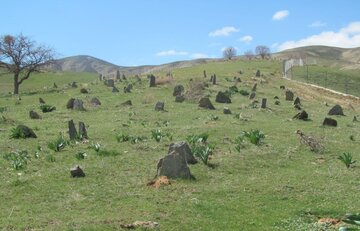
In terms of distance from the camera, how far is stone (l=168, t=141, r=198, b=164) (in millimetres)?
17656

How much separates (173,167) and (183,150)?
5.22 ft

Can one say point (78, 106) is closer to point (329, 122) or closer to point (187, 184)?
point (329, 122)

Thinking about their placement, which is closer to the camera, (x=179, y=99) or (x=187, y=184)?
(x=187, y=184)

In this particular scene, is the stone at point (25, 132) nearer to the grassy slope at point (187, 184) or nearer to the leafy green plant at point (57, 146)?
the grassy slope at point (187, 184)

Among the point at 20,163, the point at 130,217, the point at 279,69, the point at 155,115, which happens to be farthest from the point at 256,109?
the point at 279,69

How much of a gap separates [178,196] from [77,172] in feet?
12.7

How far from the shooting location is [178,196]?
14.6 m

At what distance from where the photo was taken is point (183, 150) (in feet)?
58.5

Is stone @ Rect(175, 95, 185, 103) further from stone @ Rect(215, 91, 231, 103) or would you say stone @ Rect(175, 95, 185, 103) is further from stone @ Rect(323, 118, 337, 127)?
stone @ Rect(323, 118, 337, 127)

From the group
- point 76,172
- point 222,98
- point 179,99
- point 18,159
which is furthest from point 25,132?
point 222,98

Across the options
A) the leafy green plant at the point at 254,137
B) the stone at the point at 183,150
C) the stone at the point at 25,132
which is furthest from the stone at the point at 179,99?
the stone at the point at 183,150

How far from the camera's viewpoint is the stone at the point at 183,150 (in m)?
17.7

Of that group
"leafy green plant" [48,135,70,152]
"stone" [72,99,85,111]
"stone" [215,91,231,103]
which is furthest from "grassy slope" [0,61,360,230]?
"stone" [215,91,231,103]

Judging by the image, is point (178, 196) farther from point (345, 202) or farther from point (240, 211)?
point (345, 202)
